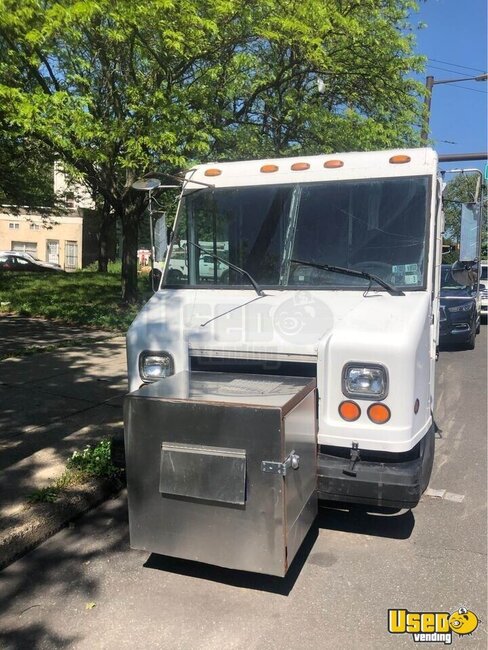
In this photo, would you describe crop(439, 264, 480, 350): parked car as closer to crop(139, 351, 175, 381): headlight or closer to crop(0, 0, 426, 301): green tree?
crop(0, 0, 426, 301): green tree

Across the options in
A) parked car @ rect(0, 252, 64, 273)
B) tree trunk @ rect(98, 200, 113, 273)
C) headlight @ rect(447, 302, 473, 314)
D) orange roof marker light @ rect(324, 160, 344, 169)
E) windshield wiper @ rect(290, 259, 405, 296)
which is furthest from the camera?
parked car @ rect(0, 252, 64, 273)

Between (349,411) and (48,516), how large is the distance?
221 centimetres

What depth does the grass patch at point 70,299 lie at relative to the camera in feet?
44.1

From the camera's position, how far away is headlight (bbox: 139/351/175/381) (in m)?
3.82

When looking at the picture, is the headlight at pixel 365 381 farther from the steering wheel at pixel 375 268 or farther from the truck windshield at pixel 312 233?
the steering wheel at pixel 375 268

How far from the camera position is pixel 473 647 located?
2.74 m

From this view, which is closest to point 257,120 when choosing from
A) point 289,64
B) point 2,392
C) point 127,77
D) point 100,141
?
point 289,64

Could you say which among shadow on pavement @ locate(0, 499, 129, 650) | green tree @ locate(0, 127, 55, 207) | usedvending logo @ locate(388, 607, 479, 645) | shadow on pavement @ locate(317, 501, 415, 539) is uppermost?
green tree @ locate(0, 127, 55, 207)

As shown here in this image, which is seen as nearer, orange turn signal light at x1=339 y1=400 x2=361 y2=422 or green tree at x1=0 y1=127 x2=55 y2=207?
orange turn signal light at x1=339 y1=400 x2=361 y2=422

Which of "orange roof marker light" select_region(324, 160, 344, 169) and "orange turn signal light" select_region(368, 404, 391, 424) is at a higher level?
"orange roof marker light" select_region(324, 160, 344, 169)

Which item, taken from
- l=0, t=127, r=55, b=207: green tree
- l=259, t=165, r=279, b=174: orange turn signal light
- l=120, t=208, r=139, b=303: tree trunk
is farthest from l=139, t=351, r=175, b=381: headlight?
l=120, t=208, r=139, b=303: tree trunk

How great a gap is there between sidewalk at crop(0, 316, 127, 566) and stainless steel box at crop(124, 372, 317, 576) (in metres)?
0.86

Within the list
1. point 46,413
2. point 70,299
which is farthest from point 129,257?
point 46,413

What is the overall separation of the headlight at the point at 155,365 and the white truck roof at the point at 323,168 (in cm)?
163
